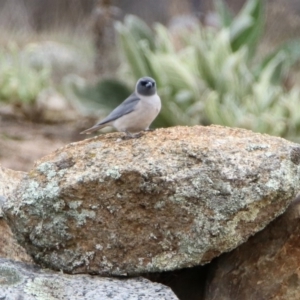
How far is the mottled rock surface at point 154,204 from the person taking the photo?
3.67m

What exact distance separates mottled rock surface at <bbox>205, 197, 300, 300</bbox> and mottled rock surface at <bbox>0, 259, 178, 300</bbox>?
0.57 metres

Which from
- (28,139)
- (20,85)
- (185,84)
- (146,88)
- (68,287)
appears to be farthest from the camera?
(20,85)

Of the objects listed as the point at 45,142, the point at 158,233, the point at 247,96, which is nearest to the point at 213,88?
the point at 247,96

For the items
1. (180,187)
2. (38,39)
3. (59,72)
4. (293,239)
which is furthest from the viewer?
(38,39)

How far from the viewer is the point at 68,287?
3578 millimetres

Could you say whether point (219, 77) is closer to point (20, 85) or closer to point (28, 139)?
point (28, 139)

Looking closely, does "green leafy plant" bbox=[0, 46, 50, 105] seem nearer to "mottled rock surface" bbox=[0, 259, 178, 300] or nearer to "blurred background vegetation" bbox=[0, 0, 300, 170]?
"blurred background vegetation" bbox=[0, 0, 300, 170]

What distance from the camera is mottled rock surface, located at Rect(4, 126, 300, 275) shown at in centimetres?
367

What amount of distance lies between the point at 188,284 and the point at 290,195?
0.93 m

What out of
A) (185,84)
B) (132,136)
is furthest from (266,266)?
(185,84)

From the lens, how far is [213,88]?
8.75 metres

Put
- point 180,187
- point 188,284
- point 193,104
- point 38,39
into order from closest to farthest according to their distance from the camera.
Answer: point 180,187 < point 188,284 < point 193,104 < point 38,39

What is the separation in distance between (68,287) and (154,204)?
59cm

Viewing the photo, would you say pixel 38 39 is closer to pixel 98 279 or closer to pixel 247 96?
pixel 247 96
